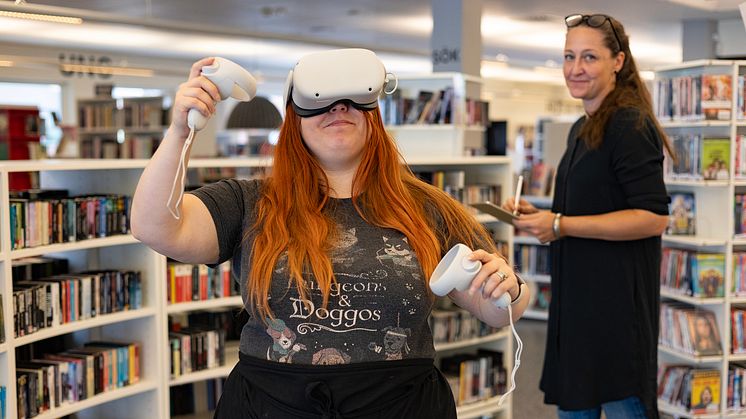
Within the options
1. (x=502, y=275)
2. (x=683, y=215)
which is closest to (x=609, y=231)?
(x=502, y=275)

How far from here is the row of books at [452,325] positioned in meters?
4.33

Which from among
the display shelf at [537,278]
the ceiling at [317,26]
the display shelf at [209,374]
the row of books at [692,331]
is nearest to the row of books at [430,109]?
the row of books at [692,331]

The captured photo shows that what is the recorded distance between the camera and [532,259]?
8.12m

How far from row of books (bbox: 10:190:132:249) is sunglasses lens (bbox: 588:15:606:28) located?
6.30 feet

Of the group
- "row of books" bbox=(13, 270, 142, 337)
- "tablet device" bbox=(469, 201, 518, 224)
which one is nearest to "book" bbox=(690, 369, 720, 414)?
"tablet device" bbox=(469, 201, 518, 224)

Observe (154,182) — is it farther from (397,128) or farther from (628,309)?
(397,128)

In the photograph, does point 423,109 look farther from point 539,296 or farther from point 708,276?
point 539,296

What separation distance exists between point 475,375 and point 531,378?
154 centimetres

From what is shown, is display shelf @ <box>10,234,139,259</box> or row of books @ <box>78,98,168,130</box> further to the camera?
row of books @ <box>78,98,168,130</box>

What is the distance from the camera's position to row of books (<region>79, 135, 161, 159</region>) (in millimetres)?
10484

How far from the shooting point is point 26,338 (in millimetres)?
2900

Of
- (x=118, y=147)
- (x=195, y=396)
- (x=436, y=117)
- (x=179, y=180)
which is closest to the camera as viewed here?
(x=179, y=180)

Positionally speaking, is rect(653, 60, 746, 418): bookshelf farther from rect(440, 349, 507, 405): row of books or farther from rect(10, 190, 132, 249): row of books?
rect(10, 190, 132, 249): row of books

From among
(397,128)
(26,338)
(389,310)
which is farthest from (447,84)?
(389,310)
